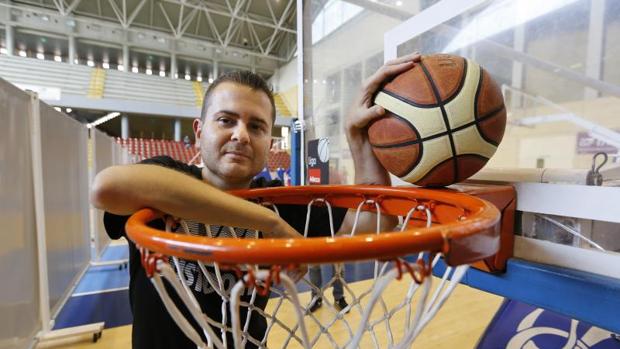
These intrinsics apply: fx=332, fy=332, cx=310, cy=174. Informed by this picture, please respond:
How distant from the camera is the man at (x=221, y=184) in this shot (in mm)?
556

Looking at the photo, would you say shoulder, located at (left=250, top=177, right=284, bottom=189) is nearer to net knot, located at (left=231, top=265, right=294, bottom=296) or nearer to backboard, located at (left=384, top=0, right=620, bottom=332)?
backboard, located at (left=384, top=0, right=620, bottom=332)

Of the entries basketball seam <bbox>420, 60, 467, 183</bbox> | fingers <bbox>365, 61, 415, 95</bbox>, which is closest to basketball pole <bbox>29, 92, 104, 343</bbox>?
fingers <bbox>365, 61, 415, 95</bbox>

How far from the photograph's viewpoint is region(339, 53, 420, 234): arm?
72cm

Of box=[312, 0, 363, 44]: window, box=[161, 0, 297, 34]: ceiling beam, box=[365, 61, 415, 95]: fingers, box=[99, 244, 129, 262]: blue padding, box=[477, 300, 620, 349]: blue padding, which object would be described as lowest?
box=[99, 244, 129, 262]: blue padding

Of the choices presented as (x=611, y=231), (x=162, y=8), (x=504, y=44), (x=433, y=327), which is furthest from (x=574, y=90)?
(x=162, y=8)

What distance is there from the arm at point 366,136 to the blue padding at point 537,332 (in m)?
0.91

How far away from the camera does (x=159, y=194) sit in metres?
0.55

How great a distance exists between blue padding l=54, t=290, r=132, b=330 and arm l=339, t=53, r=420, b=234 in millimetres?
1761

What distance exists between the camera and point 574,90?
103 cm

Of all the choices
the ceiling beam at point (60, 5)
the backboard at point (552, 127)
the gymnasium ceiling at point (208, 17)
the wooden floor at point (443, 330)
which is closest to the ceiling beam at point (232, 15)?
the gymnasium ceiling at point (208, 17)

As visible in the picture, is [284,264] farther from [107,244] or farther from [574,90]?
[107,244]

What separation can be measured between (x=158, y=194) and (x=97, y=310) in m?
2.06

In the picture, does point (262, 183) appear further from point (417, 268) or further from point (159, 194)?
point (417, 268)

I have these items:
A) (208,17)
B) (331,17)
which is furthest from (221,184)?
(208,17)
